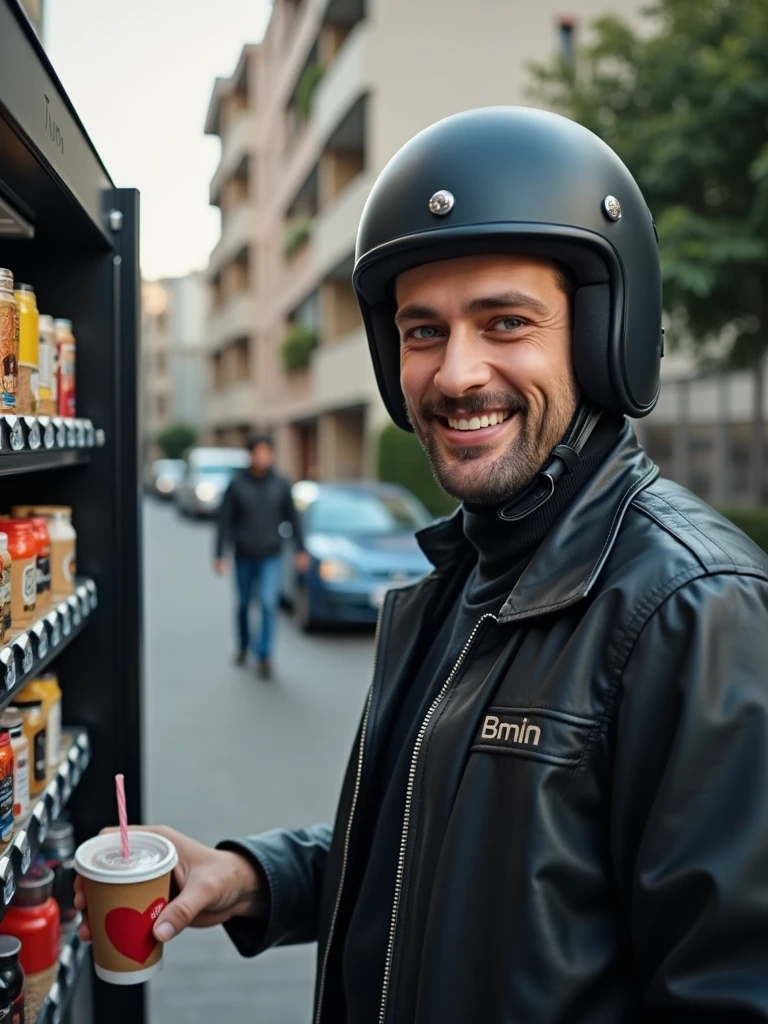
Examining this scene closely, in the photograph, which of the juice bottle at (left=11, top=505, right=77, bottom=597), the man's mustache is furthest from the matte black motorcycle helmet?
the juice bottle at (left=11, top=505, right=77, bottom=597)

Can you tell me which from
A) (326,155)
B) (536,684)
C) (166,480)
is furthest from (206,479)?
(536,684)

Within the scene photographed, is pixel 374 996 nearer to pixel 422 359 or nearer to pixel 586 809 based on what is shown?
pixel 586 809

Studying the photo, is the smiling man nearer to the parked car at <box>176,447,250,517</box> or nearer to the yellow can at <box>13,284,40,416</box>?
the yellow can at <box>13,284,40,416</box>

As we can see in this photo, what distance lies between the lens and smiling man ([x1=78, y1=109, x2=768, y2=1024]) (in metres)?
1.30

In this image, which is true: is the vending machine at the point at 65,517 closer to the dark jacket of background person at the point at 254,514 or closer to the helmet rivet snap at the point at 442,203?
the helmet rivet snap at the point at 442,203

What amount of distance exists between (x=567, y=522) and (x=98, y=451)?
144 centimetres

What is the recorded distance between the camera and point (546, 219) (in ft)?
5.65

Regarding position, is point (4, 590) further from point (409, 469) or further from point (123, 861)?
point (409, 469)

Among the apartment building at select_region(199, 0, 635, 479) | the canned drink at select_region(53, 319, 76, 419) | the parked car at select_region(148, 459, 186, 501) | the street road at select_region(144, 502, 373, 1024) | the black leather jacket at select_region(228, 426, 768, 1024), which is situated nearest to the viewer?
the black leather jacket at select_region(228, 426, 768, 1024)

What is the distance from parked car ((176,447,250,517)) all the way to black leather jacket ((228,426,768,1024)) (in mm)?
25225

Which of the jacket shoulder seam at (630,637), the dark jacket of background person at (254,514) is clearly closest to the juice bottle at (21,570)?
the jacket shoulder seam at (630,637)

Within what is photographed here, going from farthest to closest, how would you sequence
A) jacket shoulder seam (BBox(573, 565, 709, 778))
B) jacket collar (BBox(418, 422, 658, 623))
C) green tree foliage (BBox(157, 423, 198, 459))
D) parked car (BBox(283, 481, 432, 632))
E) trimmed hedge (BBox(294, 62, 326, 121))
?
1. green tree foliage (BBox(157, 423, 198, 459))
2. trimmed hedge (BBox(294, 62, 326, 121))
3. parked car (BBox(283, 481, 432, 632))
4. jacket collar (BBox(418, 422, 658, 623))
5. jacket shoulder seam (BBox(573, 565, 709, 778))

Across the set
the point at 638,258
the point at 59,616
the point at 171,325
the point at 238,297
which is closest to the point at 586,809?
the point at 638,258

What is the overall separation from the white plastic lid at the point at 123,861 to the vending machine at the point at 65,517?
4.4 inches
